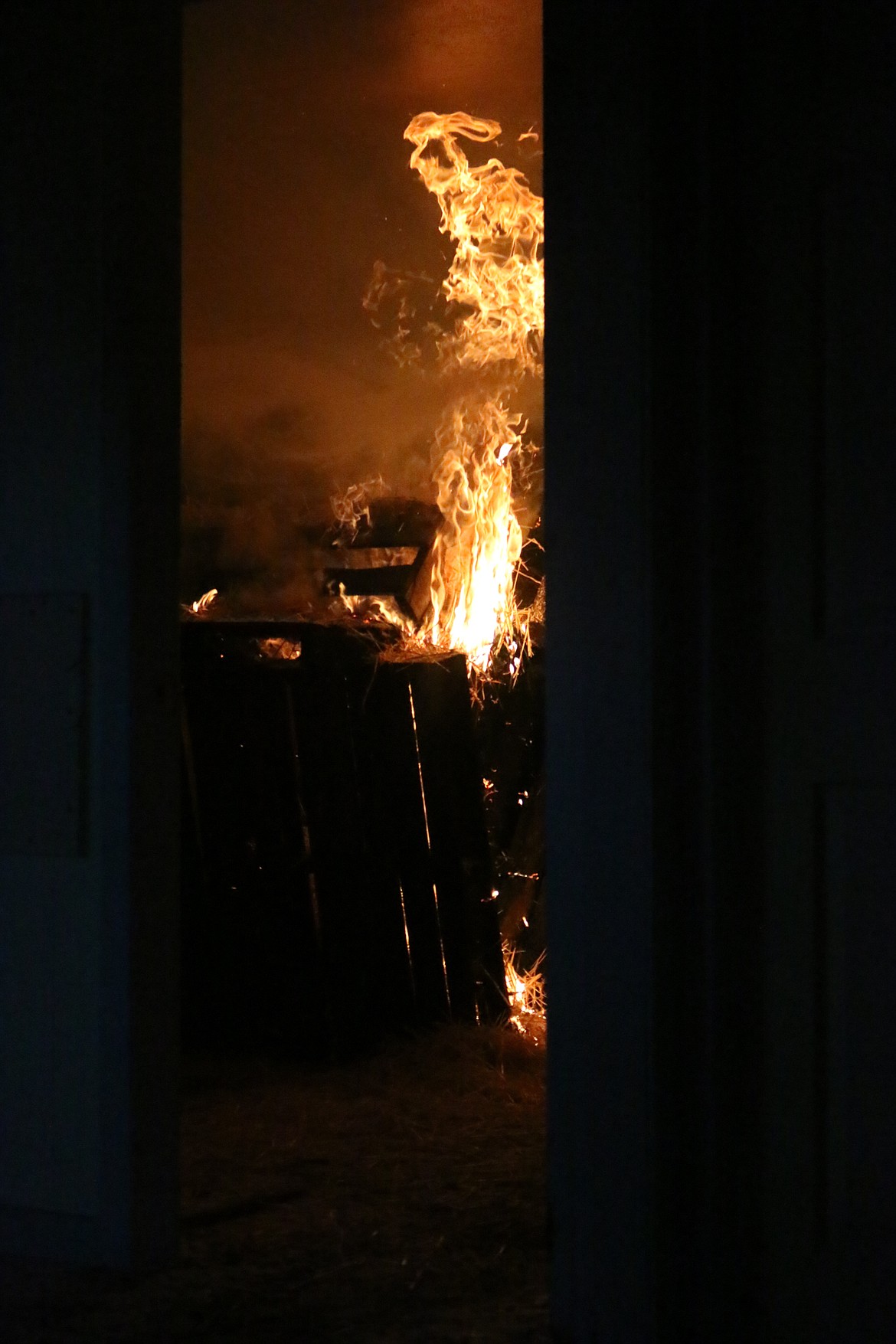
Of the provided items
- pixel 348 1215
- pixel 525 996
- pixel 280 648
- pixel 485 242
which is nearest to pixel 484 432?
pixel 485 242

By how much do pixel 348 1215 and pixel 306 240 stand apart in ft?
13.2

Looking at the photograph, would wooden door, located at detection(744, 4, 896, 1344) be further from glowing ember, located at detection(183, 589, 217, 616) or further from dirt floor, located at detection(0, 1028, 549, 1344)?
glowing ember, located at detection(183, 589, 217, 616)

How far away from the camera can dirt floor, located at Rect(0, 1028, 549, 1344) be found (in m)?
2.78

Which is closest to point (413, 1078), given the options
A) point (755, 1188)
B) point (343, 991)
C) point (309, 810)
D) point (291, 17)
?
point (343, 991)

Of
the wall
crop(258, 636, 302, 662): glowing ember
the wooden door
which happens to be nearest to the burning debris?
crop(258, 636, 302, 662): glowing ember

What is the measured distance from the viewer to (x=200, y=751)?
5.15m

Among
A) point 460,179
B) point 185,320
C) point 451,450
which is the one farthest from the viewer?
point 451,450

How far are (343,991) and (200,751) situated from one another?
3.61ft

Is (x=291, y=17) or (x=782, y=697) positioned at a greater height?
(x=291, y=17)

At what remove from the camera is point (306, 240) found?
18.6 feet

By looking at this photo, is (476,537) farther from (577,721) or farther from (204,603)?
(577,721)

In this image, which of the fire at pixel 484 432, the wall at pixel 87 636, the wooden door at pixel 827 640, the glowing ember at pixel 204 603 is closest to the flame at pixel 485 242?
the fire at pixel 484 432

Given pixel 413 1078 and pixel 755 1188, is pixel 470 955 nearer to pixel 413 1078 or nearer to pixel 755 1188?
pixel 413 1078

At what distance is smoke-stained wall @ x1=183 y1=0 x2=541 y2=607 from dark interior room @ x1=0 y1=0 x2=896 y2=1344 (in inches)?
1.6
